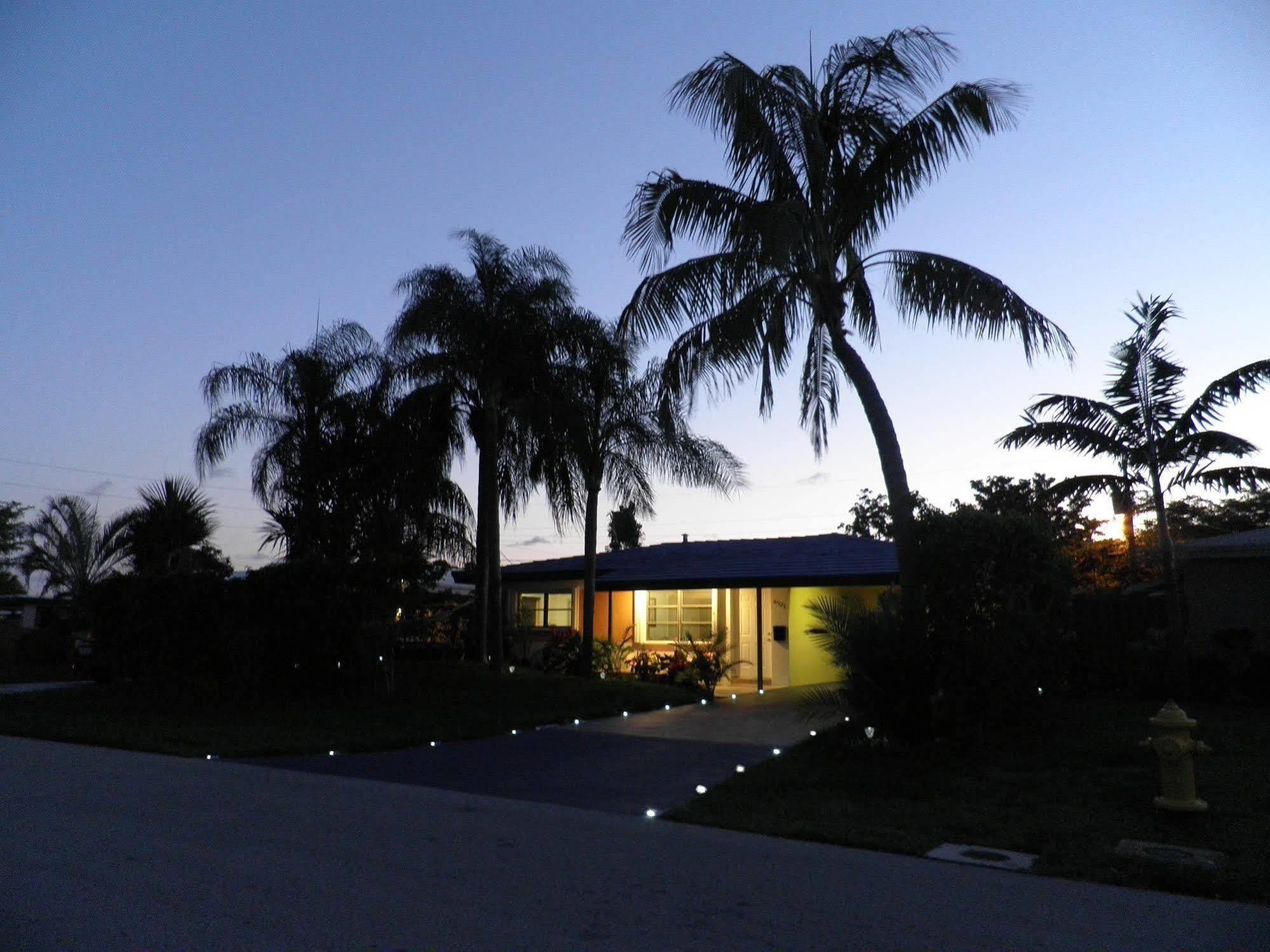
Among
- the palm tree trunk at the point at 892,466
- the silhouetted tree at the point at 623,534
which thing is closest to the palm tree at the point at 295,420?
the palm tree trunk at the point at 892,466

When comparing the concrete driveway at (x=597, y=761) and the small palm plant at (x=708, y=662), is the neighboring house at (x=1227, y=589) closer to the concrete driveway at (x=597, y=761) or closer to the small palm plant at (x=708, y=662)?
the concrete driveway at (x=597, y=761)

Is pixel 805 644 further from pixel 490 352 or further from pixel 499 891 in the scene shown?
pixel 499 891

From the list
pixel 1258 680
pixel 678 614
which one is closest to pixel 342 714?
pixel 678 614

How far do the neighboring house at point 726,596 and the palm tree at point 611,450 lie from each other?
2200 mm

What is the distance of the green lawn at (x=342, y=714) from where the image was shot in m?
12.1

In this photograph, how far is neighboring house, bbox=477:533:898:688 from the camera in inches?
751

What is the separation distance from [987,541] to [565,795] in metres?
5.24

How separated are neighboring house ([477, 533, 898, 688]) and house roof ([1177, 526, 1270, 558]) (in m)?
4.71

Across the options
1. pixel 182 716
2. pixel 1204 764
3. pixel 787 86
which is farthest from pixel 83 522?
pixel 1204 764

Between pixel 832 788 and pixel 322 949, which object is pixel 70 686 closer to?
pixel 832 788

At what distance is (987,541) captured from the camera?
35.1ft

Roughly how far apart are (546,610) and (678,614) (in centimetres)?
355

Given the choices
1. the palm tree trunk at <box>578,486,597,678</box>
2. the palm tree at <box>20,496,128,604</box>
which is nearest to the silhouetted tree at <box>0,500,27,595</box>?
the palm tree at <box>20,496,128,604</box>

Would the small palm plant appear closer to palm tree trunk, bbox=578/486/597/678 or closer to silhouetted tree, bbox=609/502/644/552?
palm tree trunk, bbox=578/486/597/678
